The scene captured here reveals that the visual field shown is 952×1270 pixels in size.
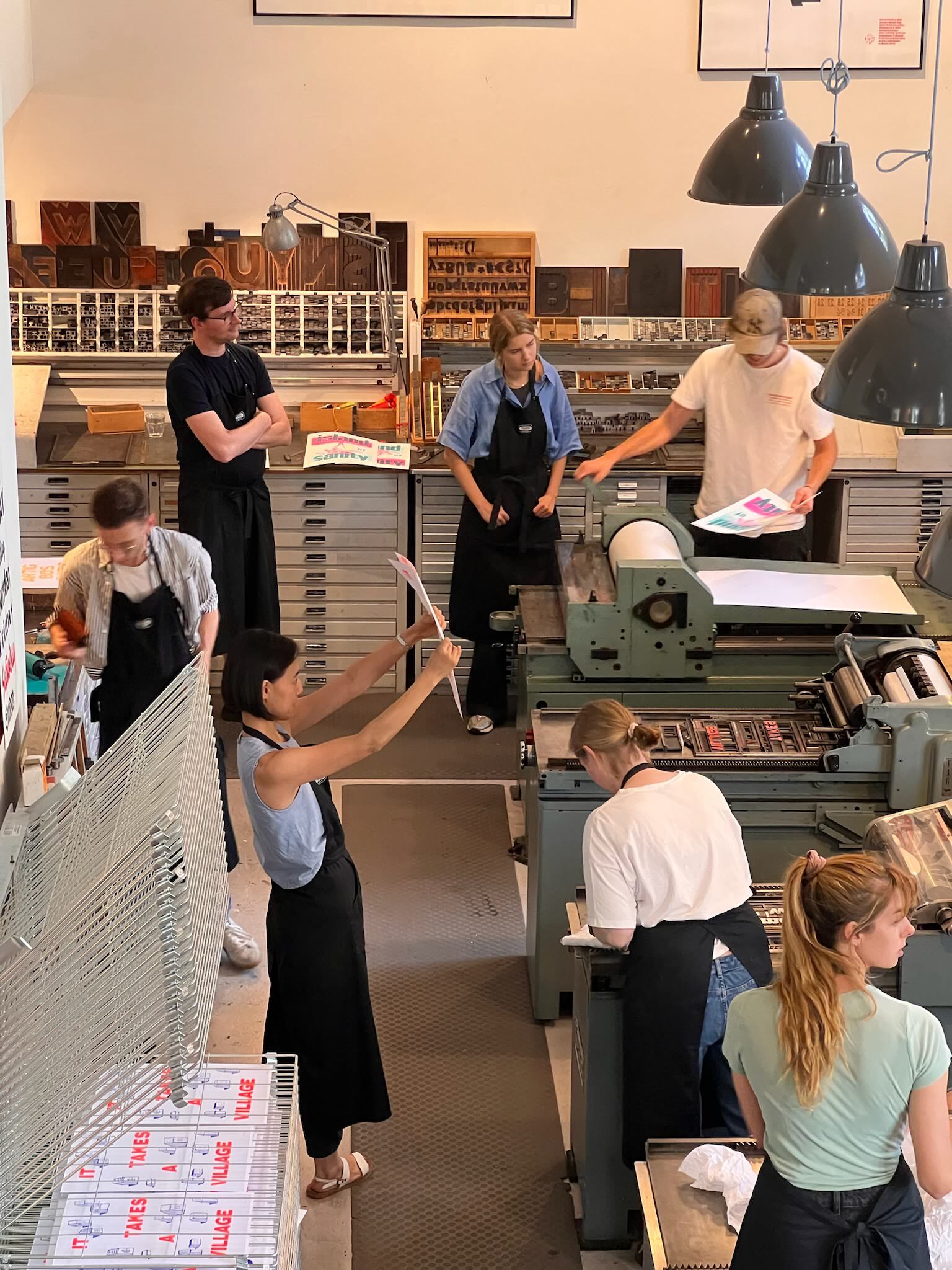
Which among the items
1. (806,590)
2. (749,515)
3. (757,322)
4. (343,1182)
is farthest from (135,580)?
(757,322)

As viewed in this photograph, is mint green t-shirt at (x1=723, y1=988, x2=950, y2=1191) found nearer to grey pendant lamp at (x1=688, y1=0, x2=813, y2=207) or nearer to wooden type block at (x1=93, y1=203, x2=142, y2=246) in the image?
grey pendant lamp at (x1=688, y1=0, x2=813, y2=207)

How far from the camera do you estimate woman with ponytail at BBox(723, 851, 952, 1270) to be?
8.14 ft

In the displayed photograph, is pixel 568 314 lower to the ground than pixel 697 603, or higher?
higher

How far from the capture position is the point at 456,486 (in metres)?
6.94

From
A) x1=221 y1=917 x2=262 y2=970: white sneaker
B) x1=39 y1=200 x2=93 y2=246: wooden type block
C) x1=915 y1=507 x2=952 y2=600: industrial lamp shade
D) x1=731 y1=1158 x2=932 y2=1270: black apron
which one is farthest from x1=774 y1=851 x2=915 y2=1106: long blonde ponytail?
x1=39 y1=200 x2=93 y2=246: wooden type block

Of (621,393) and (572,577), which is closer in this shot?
(572,577)

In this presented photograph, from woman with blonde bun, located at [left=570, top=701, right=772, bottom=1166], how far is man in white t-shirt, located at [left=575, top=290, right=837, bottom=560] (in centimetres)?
218

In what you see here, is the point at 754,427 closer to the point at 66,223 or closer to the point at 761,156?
the point at 761,156

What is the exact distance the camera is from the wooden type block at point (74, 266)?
7453mm

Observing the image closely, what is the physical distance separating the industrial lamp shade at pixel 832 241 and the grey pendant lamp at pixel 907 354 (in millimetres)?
644

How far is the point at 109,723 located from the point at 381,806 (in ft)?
5.46

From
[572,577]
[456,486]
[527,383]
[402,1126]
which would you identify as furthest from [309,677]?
[402,1126]

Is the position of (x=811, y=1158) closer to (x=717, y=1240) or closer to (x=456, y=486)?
(x=717, y=1240)

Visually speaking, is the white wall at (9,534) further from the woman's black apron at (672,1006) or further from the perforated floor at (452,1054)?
the perforated floor at (452,1054)
